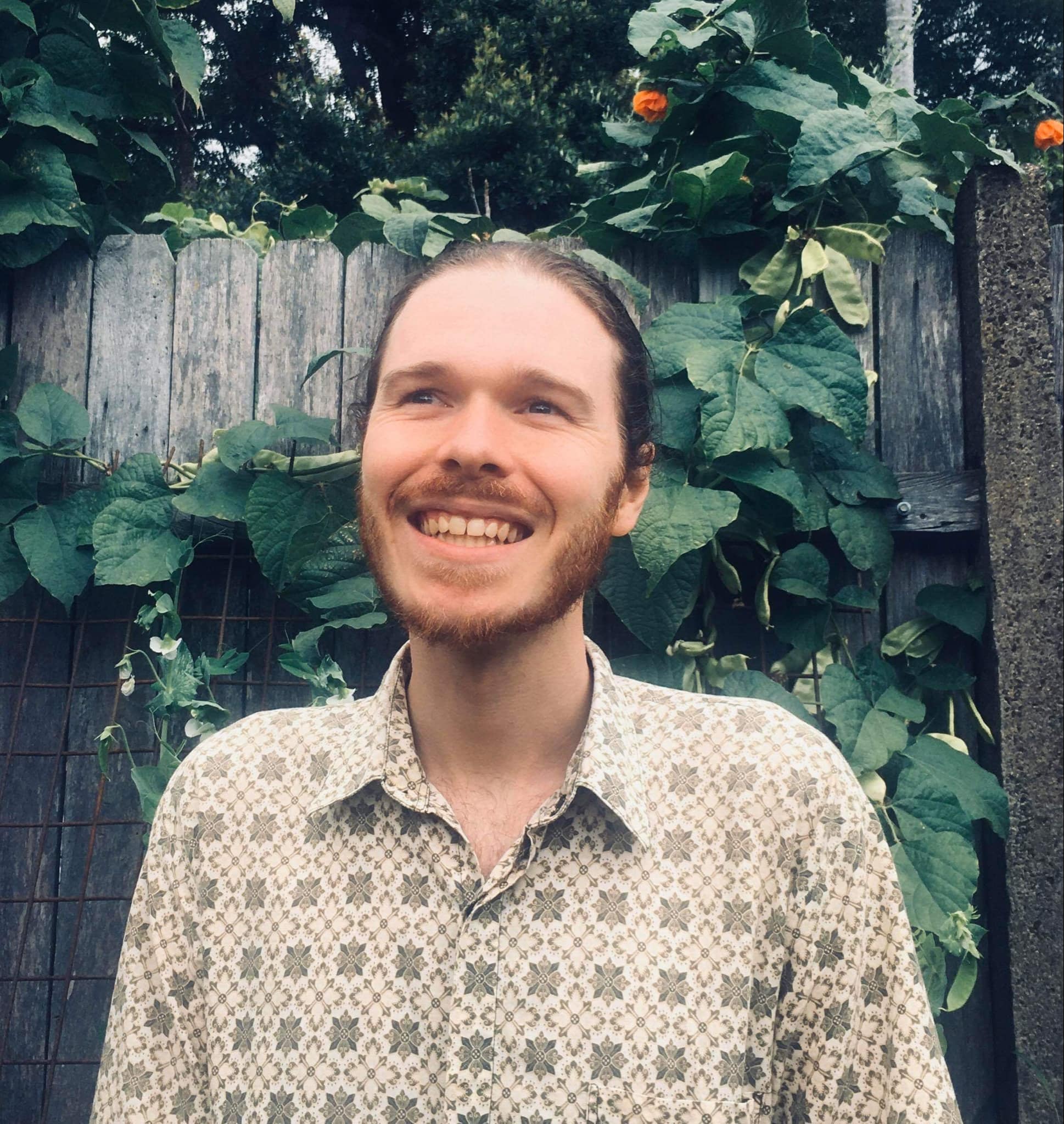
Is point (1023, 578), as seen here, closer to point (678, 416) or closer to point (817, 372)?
point (817, 372)

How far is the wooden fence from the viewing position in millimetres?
1948

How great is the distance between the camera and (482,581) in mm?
1185

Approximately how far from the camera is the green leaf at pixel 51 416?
1.98 metres

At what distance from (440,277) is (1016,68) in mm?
12013

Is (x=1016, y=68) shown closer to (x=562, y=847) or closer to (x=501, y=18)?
(x=501, y=18)

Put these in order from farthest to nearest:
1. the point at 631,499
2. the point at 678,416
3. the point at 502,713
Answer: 1. the point at 678,416
2. the point at 631,499
3. the point at 502,713

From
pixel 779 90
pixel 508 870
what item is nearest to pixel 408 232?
pixel 779 90

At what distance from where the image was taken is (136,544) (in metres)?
1.95

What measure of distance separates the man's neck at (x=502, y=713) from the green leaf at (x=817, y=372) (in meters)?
0.77

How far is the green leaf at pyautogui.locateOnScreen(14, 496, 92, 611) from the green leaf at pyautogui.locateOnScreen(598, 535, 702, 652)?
1.05 m

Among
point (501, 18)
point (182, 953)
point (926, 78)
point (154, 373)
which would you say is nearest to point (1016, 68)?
point (926, 78)

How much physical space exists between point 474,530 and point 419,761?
312mm

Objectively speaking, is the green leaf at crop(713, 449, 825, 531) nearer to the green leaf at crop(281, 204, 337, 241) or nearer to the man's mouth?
the man's mouth

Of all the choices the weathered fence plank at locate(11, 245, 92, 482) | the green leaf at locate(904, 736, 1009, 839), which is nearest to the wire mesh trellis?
the green leaf at locate(904, 736, 1009, 839)
